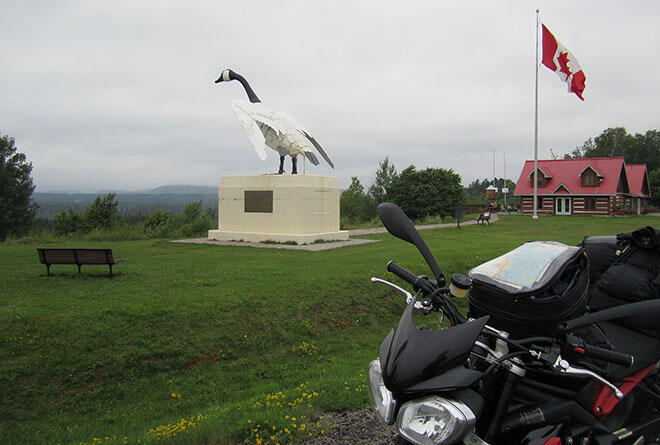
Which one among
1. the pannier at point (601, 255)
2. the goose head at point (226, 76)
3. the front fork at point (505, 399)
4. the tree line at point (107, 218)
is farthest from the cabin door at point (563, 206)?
the front fork at point (505, 399)

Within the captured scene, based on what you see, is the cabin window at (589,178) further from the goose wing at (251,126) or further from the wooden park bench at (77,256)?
the wooden park bench at (77,256)

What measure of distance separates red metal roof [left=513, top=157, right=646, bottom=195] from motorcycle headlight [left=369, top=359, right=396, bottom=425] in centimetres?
3865

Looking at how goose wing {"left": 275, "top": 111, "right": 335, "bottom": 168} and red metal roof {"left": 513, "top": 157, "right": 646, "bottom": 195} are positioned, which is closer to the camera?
goose wing {"left": 275, "top": 111, "right": 335, "bottom": 168}

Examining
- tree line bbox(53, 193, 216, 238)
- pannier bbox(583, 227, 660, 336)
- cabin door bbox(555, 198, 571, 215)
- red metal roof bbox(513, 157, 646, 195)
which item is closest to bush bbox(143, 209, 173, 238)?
tree line bbox(53, 193, 216, 238)

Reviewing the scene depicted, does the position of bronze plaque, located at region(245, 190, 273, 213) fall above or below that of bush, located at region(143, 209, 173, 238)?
above

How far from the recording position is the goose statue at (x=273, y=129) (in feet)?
49.5

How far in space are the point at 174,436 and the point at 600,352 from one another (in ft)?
10.1

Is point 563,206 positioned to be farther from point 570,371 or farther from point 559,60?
point 570,371

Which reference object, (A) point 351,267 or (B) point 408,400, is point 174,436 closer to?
(B) point 408,400

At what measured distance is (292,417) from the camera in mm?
3793

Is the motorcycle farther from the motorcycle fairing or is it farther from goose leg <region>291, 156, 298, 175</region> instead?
goose leg <region>291, 156, 298, 175</region>

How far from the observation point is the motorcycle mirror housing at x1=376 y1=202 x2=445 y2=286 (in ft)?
6.97

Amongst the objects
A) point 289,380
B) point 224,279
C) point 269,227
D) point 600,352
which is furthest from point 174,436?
point 269,227

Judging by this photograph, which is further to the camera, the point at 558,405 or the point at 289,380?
the point at 289,380
